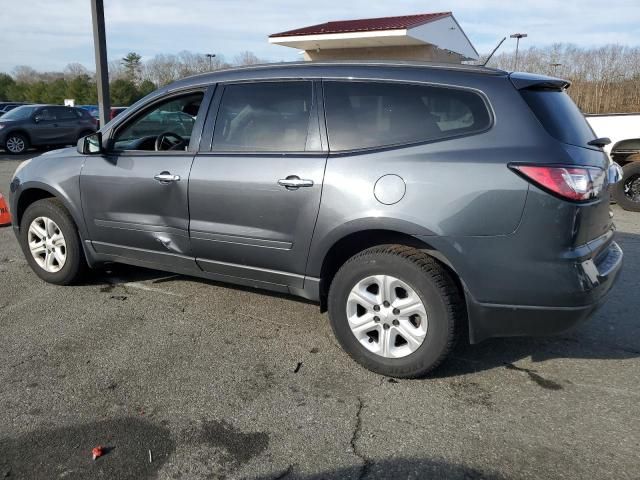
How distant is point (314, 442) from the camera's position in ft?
8.69

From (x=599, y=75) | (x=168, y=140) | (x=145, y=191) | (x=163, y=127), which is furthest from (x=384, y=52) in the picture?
(x=145, y=191)

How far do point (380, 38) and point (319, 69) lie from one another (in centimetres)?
1861

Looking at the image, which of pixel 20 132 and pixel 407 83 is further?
pixel 20 132

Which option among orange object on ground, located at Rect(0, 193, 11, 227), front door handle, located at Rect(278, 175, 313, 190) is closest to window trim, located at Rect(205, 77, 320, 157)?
front door handle, located at Rect(278, 175, 313, 190)

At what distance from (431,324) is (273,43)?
21.2 metres

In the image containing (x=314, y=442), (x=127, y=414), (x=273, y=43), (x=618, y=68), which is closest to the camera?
(x=314, y=442)

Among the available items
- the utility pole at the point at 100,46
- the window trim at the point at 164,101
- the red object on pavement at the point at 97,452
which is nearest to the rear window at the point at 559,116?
the window trim at the point at 164,101

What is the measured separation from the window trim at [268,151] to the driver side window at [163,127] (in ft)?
0.67

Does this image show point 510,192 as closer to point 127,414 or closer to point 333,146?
point 333,146

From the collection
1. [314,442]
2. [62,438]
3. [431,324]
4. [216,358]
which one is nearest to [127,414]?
[62,438]

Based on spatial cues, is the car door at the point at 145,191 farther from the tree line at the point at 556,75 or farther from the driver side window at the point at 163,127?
the tree line at the point at 556,75

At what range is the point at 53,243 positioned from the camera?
4.70 metres

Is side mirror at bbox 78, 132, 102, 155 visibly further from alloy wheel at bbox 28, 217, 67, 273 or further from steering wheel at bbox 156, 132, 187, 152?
alloy wheel at bbox 28, 217, 67, 273

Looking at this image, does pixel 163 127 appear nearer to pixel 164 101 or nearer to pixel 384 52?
pixel 164 101
